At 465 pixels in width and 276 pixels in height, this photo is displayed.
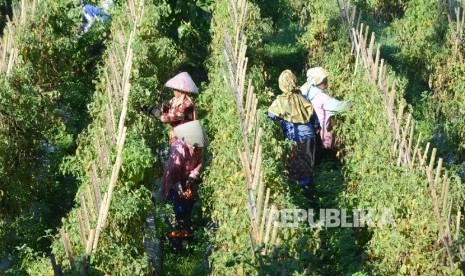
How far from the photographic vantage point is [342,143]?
8539 mm

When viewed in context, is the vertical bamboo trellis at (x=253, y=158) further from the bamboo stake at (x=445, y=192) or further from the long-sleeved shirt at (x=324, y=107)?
the bamboo stake at (x=445, y=192)

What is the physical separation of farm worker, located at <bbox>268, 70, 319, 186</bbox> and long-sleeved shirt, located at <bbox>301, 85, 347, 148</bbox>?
0.41m

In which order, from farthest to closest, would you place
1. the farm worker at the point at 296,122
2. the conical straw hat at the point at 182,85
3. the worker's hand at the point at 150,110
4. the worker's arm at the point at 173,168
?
the conical straw hat at the point at 182,85
the farm worker at the point at 296,122
the worker's hand at the point at 150,110
the worker's arm at the point at 173,168

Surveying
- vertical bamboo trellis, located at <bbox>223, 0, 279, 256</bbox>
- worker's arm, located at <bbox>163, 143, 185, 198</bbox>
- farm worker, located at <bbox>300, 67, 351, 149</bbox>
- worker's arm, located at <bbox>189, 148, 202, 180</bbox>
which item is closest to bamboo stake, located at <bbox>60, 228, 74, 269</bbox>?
vertical bamboo trellis, located at <bbox>223, 0, 279, 256</bbox>

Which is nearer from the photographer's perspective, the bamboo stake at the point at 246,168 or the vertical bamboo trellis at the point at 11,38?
the bamboo stake at the point at 246,168

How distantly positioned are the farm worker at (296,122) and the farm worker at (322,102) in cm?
42

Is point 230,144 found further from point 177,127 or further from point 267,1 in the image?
point 267,1

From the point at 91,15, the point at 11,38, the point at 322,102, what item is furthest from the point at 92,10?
the point at 322,102

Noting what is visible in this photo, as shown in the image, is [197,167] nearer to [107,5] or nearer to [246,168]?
[246,168]

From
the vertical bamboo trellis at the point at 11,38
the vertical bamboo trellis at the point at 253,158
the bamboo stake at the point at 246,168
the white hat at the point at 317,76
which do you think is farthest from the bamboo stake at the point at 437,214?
the vertical bamboo trellis at the point at 11,38

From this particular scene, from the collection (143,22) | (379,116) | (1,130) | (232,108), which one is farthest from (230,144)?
(143,22)

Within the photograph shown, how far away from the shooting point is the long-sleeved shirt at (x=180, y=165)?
776cm

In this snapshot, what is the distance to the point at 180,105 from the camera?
826 cm

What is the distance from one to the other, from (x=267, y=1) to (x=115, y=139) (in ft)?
20.9
